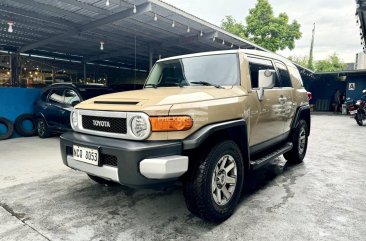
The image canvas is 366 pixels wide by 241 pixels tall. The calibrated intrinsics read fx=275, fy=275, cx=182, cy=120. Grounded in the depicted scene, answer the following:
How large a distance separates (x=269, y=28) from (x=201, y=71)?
31679 millimetres

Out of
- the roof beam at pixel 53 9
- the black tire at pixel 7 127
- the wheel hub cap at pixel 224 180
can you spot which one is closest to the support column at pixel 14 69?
the roof beam at pixel 53 9

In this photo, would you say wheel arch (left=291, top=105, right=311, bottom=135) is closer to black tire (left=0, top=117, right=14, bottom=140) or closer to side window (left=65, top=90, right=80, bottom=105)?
side window (left=65, top=90, right=80, bottom=105)

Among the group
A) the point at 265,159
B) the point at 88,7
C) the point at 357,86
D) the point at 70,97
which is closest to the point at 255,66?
the point at 265,159

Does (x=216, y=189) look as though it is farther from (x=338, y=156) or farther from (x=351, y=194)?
(x=338, y=156)

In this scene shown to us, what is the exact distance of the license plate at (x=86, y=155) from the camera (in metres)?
2.60

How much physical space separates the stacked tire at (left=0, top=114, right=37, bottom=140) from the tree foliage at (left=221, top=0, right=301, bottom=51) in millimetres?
29619

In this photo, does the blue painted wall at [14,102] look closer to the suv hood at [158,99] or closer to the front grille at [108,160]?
the suv hood at [158,99]

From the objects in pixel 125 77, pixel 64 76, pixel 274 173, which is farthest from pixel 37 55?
pixel 274 173

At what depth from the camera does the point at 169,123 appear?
2426 millimetres

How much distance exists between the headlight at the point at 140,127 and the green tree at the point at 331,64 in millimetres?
57397

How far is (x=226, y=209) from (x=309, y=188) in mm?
1620

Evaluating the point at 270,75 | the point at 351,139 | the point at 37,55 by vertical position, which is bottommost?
the point at 351,139

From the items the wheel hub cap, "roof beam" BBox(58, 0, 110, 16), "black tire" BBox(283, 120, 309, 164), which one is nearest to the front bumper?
the wheel hub cap

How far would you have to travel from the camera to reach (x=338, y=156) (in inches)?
230
